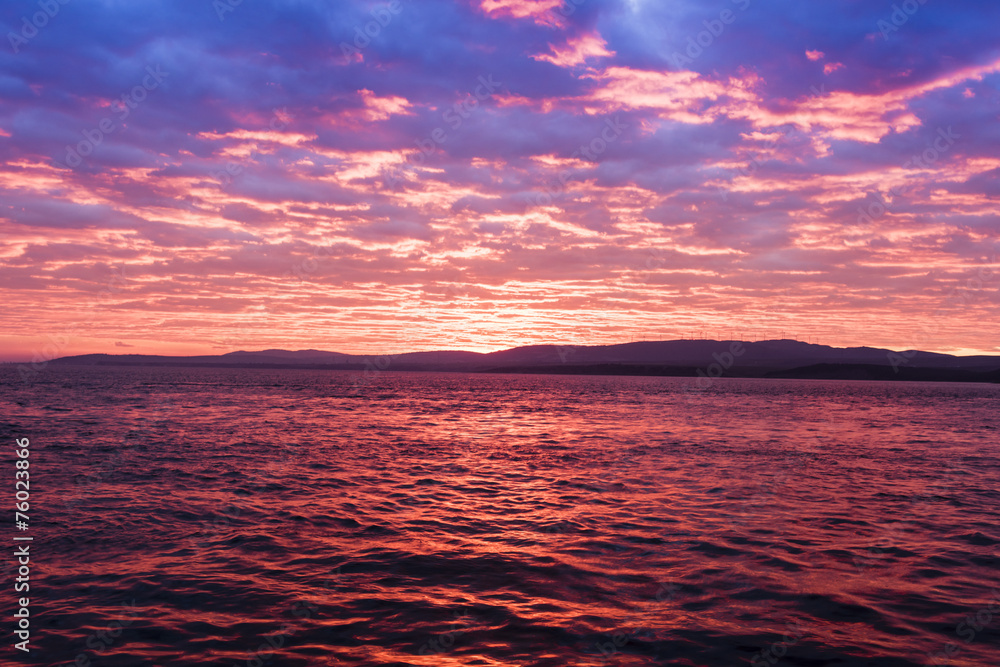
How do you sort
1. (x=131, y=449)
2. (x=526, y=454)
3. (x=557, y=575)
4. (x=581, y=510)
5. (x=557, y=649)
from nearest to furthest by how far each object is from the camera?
1. (x=557, y=649)
2. (x=557, y=575)
3. (x=581, y=510)
4. (x=131, y=449)
5. (x=526, y=454)

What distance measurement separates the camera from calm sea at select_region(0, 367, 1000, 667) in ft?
33.0

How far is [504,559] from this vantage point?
48.3 feet

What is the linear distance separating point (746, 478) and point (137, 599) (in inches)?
916

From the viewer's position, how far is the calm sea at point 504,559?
10.1 meters

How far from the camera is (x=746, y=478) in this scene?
26141mm

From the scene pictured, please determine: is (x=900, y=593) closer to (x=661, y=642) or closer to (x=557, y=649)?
(x=661, y=642)

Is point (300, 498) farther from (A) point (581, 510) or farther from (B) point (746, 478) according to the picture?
(B) point (746, 478)

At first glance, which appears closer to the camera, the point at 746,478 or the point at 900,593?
the point at 900,593

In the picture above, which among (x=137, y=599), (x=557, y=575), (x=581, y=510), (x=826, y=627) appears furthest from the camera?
(x=581, y=510)

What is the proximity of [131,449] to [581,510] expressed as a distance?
26.5 metres

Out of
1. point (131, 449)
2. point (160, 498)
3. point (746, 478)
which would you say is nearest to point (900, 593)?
point (746, 478)

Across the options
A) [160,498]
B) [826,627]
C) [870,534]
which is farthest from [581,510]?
[160,498]

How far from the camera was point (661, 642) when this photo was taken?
33.3 ft

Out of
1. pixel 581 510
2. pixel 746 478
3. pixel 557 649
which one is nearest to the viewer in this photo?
pixel 557 649
